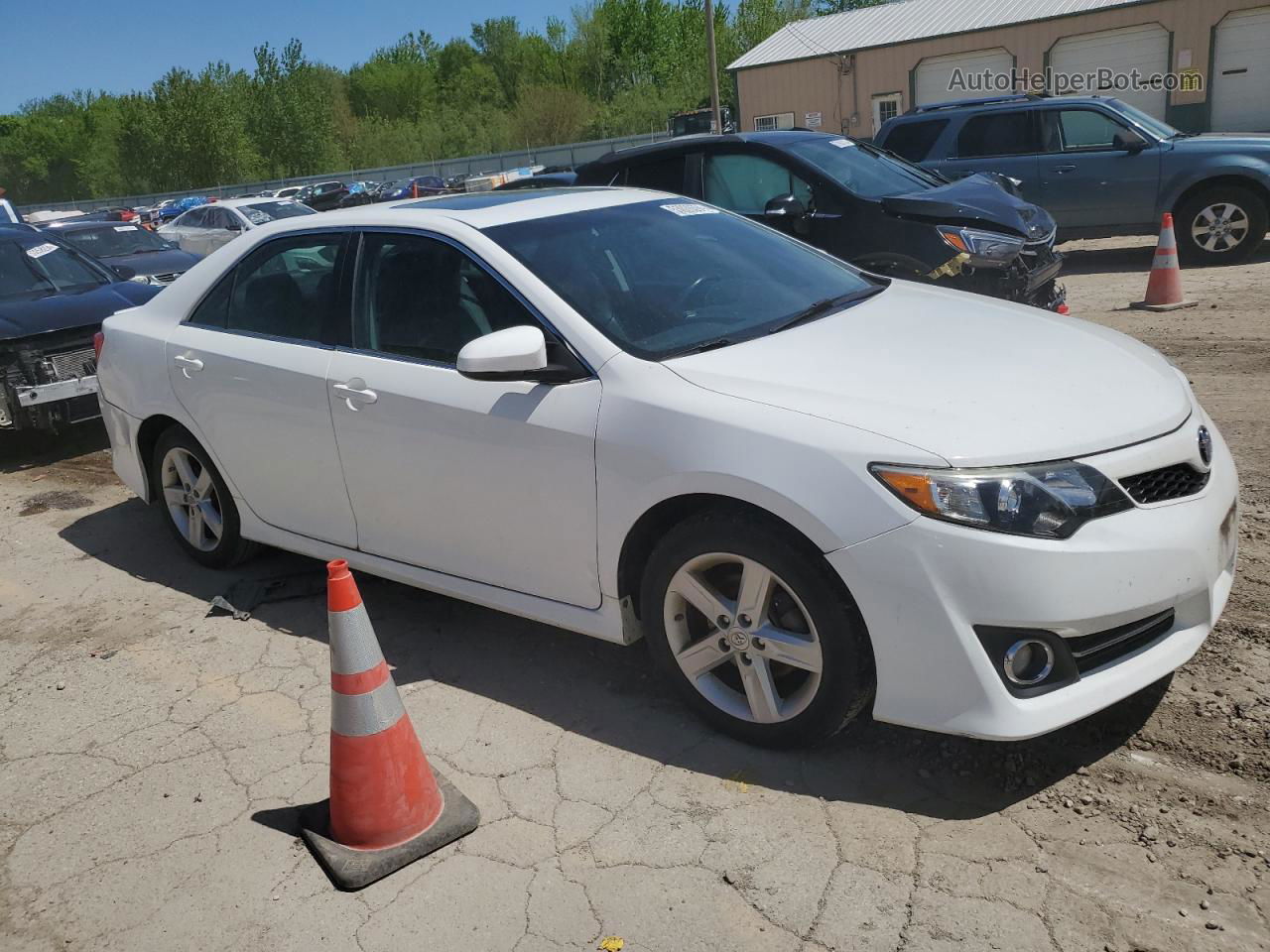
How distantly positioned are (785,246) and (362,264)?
5.54ft

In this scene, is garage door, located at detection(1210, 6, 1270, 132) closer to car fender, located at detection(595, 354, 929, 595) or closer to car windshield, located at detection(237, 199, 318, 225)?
car windshield, located at detection(237, 199, 318, 225)

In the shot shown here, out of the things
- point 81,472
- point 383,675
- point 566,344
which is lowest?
point 81,472

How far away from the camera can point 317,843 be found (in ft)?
10.2

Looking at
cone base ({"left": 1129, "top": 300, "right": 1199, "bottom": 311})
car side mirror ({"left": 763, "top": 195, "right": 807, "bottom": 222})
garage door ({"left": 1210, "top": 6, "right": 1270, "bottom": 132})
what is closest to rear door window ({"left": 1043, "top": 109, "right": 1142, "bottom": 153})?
cone base ({"left": 1129, "top": 300, "right": 1199, "bottom": 311})

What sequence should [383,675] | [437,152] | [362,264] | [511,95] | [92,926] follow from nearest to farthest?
[92,926], [383,675], [362,264], [437,152], [511,95]

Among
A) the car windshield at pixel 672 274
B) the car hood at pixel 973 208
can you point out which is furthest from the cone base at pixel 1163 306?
the car windshield at pixel 672 274

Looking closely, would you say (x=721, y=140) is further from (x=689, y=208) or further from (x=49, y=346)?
(x=49, y=346)

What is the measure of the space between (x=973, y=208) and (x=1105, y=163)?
4.75 m

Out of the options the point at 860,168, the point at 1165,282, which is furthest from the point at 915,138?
the point at 860,168

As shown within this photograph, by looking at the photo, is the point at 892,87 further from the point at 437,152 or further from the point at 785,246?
the point at 437,152

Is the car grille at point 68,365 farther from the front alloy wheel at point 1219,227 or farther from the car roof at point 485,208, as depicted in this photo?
the front alloy wheel at point 1219,227

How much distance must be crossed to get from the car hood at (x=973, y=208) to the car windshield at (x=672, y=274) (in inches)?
132

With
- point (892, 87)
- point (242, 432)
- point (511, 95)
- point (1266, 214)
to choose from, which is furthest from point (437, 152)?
point (242, 432)

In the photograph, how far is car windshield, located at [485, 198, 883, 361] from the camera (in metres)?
3.66
